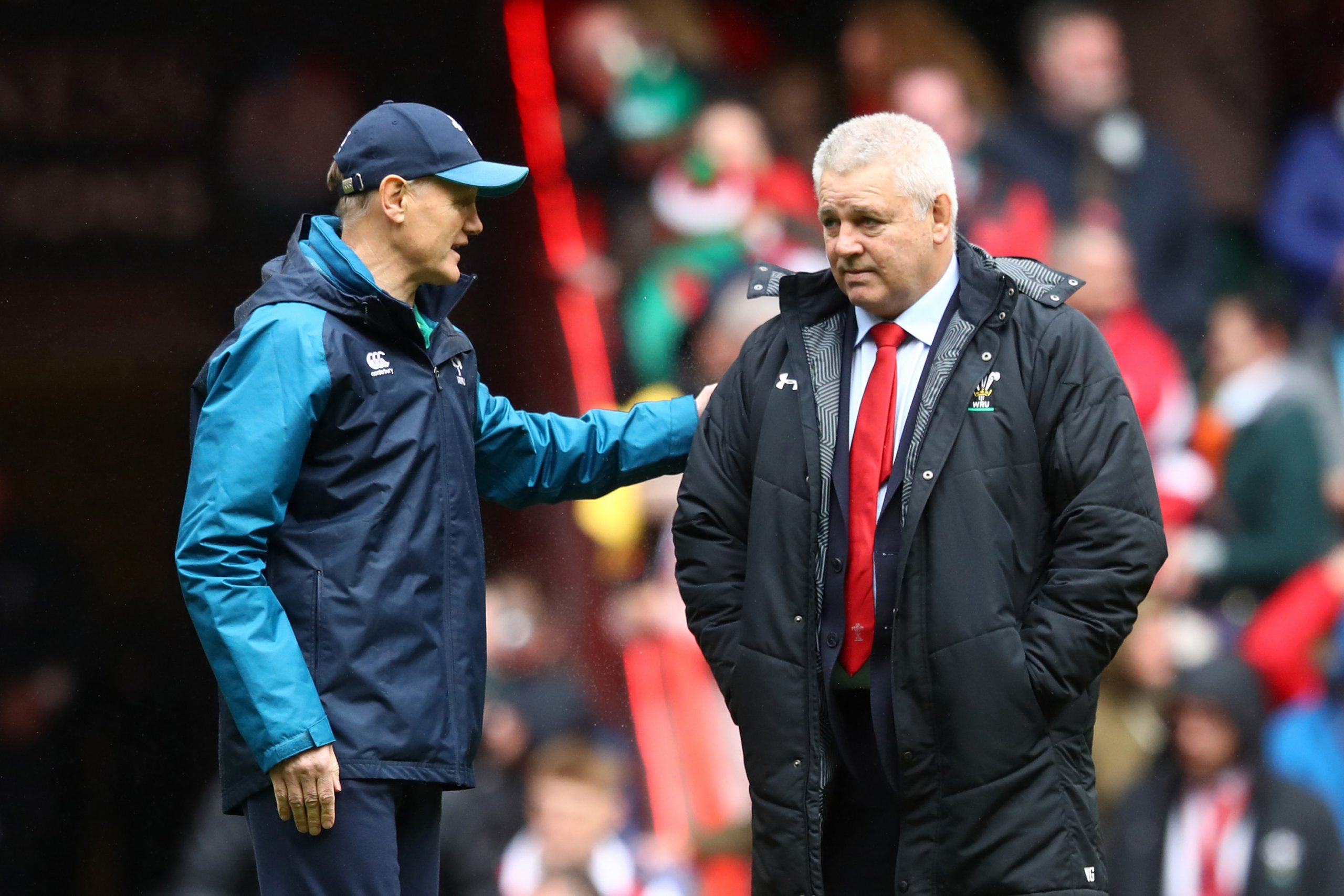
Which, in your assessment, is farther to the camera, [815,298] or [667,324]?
[667,324]

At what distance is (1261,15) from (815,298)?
93.4 inches

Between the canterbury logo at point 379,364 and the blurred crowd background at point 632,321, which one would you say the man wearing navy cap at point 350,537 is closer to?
the canterbury logo at point 379,364

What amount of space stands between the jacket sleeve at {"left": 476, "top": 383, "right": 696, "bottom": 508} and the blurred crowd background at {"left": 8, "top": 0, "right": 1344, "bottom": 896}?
1.15m

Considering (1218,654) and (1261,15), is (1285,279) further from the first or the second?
(1218,654)

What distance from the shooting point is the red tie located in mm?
3111

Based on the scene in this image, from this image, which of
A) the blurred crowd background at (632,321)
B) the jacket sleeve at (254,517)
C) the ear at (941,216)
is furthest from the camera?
the blurred crowd background at (632,321)

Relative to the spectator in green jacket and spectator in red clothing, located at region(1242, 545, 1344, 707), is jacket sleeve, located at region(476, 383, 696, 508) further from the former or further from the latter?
spectator in red clothing, located at region(1242, 545, 1344, 707)

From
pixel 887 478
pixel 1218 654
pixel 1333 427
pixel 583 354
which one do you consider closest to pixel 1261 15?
pixel 1333 427

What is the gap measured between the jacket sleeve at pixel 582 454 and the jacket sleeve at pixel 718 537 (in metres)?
0.43

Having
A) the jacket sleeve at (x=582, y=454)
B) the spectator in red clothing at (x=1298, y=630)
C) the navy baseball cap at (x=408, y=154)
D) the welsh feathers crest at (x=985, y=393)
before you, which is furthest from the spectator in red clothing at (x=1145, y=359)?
the navy baseball cap at (x=408, y=154)

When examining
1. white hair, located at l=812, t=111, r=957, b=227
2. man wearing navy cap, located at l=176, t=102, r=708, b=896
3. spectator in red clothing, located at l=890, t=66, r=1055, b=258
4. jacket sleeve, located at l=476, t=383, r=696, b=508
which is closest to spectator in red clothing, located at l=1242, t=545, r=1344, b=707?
spectator in red clothing, located at l=890, t=66, r=1055, b=258

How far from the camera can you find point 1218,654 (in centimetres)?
486

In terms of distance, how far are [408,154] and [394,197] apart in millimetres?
91

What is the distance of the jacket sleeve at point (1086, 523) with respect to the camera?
9.90 ft
